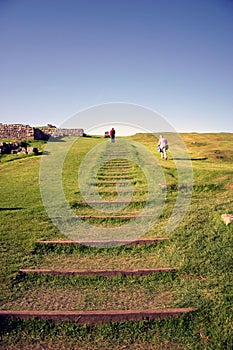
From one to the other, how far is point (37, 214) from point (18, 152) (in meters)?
14.6

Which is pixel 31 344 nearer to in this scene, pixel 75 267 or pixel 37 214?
pixel 75 267

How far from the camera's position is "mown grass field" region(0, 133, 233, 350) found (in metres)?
4.99

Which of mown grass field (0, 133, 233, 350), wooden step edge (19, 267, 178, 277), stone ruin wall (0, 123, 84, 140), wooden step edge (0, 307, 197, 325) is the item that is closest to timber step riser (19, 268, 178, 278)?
wooden step edge (19, 267, 178, 277)

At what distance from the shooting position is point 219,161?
20.6 metres

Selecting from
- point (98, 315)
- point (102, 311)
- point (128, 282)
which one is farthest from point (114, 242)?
point (98, 315)

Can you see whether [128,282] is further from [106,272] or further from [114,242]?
[114,242]

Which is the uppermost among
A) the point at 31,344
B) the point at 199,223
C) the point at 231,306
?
the point at 199,223

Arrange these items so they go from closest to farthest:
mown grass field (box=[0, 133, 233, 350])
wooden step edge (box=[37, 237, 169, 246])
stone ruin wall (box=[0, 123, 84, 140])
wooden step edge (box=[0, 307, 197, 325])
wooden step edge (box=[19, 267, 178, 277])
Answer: mown grass field (box=[0, 133, 233, 350]) → wooden step edge (box=[0, 307, 197, 325]) → wooden step edge (box=[19, 267, 178, 277]) → wooden step edge (box=[37, 237, 169, 246]) → stone ruin wall (box=[0, 123, 84, 140])

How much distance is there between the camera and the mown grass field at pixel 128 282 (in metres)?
4.99

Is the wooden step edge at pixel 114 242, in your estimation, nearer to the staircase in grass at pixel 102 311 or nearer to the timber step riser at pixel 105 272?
the staircase in grass at pixel 102 311

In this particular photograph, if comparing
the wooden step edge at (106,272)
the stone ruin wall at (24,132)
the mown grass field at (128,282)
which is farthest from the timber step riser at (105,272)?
the stone ruin wall at (24,132)

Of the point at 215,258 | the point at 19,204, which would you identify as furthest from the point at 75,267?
the point at 19,204

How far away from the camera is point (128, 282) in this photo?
21.2ft

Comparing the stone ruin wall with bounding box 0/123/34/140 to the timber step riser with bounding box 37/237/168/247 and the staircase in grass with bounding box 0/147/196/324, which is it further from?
the timber step riser with bounding box 37/237/168/247
